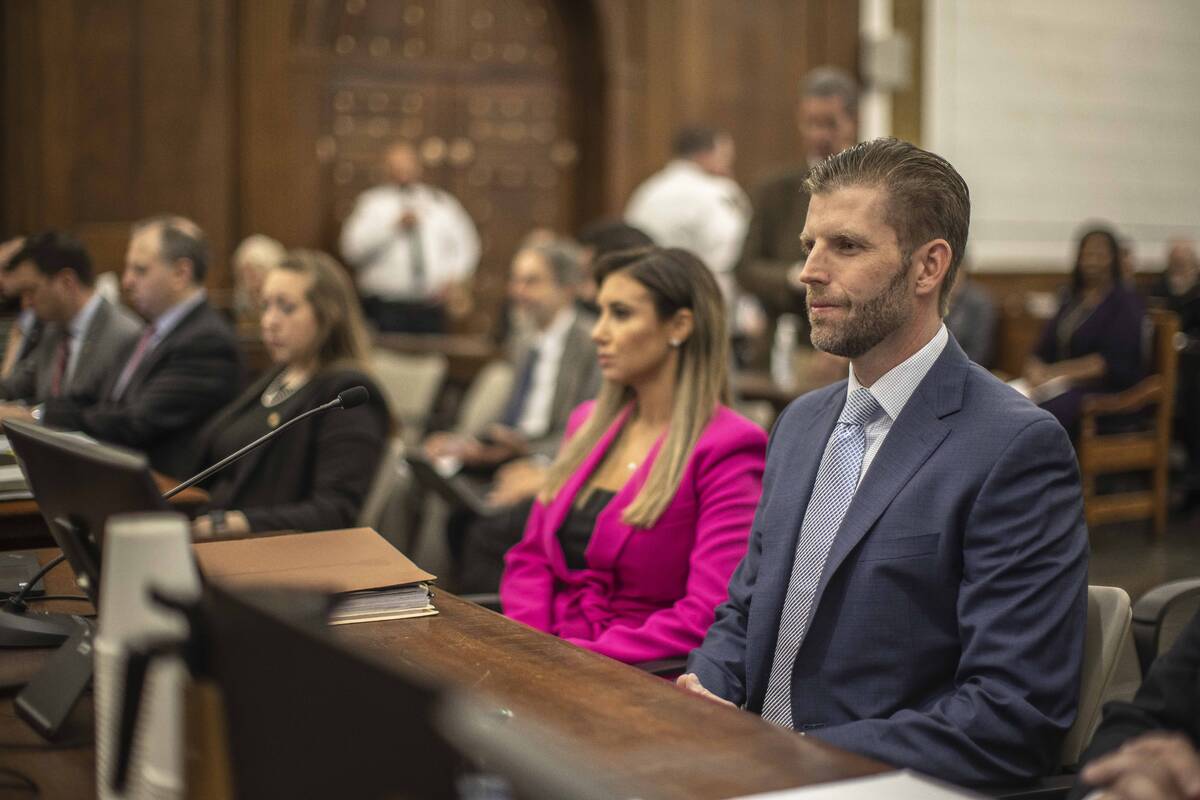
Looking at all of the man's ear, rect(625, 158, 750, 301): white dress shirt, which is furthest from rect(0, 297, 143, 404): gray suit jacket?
rect(625, 158, 750, 301): white dress shirt

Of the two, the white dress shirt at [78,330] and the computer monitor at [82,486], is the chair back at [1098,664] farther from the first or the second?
the white dress shirt at [78,330]

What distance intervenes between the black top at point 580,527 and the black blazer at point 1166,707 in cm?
126

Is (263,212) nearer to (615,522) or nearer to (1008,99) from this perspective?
(1008,99)

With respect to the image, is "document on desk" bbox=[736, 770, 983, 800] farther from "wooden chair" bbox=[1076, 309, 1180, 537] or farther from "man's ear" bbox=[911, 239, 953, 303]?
"wooden chair" bbox=[1076, 309, 1180, 537]

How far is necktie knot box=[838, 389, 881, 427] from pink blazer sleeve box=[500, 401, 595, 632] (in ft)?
2.93

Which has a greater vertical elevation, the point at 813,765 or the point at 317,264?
the point at 317,264

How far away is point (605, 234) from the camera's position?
177 inches

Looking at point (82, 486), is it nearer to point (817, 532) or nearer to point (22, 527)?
point (817, 532)

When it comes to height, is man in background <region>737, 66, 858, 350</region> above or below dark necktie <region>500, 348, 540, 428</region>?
above

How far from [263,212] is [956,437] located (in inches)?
295

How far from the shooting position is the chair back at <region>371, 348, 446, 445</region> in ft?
20.8

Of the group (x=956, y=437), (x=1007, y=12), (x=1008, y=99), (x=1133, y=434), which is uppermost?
(x=1007, y=12)

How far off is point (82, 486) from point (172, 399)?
8.33ft

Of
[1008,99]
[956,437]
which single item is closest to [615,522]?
[956,437]
